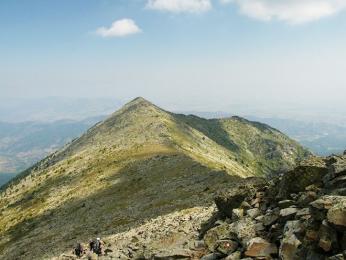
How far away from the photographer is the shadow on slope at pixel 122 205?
56.8 meters

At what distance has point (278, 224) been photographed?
22875 mm

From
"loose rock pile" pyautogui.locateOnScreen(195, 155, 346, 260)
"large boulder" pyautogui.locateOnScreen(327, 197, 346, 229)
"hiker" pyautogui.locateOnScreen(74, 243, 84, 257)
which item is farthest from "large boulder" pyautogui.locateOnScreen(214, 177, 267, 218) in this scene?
"hiker" pyautogui.locateOnScreen(74, 243, 84, 257)

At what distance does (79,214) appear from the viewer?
235 ft

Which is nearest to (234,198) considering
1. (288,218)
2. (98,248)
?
(288,218)

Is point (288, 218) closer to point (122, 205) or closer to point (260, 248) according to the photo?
point (260, 248)

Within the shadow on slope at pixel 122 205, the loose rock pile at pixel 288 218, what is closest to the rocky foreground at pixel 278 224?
the loose rock pile at pixel 288 218

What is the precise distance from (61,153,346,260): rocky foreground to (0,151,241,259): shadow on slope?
19.3 m

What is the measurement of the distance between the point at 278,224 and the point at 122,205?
46972 mm

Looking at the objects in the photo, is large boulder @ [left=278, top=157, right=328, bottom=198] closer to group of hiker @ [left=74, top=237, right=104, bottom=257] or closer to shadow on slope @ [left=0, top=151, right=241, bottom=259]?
group of hiker @ [left=74, top=237, right=104, bottom=257]

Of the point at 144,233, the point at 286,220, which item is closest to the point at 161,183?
the point at 144,233

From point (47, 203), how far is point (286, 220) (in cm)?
7538

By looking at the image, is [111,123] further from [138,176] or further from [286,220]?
[286,220]

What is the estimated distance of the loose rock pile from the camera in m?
18.4

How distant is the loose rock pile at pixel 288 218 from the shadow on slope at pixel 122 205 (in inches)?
879
